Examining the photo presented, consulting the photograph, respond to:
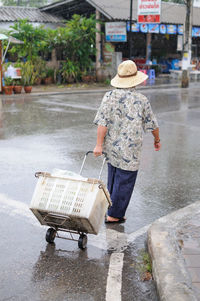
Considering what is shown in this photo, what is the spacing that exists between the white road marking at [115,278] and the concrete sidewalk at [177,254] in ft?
1.00

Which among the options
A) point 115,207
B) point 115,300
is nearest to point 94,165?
point 115,207

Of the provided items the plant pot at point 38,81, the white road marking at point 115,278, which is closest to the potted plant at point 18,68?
the plant pot at point 38,81

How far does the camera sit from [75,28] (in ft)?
78.9

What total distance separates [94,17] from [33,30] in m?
5.48

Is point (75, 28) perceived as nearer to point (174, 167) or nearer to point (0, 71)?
point (0, 71)

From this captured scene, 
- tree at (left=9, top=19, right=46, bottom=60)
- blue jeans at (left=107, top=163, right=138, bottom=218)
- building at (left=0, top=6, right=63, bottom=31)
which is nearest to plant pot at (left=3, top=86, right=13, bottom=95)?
tree at (left=9, top=19, right=46, bottom=60)

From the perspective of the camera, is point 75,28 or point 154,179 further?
point 75,28

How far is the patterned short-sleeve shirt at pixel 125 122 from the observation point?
4711 millimetres

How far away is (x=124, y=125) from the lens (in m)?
4.75

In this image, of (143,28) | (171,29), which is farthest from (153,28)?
(171,29)

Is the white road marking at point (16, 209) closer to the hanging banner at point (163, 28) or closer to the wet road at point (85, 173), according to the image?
the wet road at point (85, 173)

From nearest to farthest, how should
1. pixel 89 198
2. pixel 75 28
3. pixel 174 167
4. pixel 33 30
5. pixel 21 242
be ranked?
pixel 89 198 → pixel 21 242 → pixel 174 167 → pixel 33 30 → pixel 75 28

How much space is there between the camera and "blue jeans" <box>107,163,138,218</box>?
193 inches

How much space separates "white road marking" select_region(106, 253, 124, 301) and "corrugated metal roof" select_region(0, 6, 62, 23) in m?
23.8
